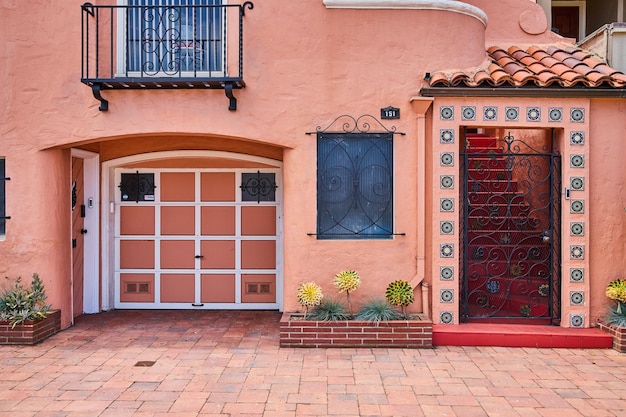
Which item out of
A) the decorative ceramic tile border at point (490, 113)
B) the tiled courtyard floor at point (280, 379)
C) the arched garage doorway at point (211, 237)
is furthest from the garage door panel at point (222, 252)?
the decorative ceramic tile border at point (490, 113)

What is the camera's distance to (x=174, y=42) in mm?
7359

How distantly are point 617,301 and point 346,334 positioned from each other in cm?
372

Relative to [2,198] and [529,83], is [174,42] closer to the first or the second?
[2,198]

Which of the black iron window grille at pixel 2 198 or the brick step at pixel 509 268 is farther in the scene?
the brick step at pixel 509 268

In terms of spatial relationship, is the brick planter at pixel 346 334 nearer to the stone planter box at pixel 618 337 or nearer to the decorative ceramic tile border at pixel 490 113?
the stone planter box at pixel 618 337

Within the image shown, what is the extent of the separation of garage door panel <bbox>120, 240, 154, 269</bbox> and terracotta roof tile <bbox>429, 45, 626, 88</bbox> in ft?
17.3

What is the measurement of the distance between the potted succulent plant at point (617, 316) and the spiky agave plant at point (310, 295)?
381 cm

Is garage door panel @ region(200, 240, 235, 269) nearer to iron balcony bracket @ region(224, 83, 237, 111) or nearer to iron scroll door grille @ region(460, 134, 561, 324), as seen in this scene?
iron balcony bracket @ region(224, 83, 237, 111)

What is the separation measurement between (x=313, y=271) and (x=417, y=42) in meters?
3.51

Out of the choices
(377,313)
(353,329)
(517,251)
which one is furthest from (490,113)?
(353,329)

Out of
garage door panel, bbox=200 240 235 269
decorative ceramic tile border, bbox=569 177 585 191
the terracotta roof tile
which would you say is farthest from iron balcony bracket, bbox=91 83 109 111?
decorative ceramic tile border, bbox=569 177 585 191

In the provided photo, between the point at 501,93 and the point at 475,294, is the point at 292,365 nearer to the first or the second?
the point at 475,294

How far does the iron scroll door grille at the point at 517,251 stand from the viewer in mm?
7102

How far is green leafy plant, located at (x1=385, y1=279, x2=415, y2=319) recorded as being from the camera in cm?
666
